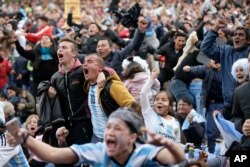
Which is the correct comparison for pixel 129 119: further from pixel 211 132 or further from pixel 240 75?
pixel 211 132

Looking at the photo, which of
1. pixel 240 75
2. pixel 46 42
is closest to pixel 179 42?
pixel 46 42

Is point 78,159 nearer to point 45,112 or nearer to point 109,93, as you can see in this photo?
point 109,93

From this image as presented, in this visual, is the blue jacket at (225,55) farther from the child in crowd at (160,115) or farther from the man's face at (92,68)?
the man's face at (92,68)

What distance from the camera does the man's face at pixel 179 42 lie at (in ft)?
44.8

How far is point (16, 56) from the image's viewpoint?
A: 19188mm

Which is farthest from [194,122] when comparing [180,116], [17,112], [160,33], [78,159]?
[160,33]

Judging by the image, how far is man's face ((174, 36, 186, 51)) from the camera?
13.7 meters

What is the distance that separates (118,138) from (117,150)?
0.26ft

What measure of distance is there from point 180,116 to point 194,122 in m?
0.72

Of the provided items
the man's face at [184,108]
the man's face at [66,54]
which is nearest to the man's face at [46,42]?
the man's face at [184,108]

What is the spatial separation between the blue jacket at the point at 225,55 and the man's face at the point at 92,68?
2258 millimetres

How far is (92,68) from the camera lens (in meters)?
8.74

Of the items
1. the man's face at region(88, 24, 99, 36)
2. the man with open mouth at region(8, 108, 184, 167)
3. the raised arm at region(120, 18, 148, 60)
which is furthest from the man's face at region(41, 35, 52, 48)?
the man with open mouth at region(8, 108, 184, 167)

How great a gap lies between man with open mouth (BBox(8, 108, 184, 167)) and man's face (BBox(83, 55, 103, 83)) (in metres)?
3.07
